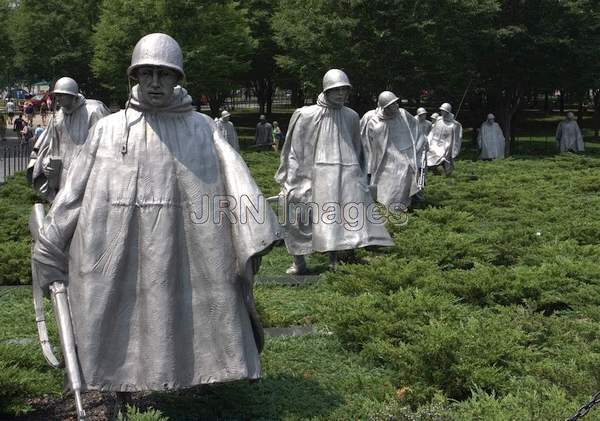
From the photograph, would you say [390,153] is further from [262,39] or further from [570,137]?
[262,39]

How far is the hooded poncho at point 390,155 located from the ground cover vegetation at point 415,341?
276cm

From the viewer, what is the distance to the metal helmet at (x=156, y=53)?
4.99 metres

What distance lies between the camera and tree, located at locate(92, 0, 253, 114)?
35.2 m

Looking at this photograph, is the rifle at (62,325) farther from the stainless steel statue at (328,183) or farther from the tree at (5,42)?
the tree at (5,42)

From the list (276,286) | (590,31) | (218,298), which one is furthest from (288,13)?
(218,298)

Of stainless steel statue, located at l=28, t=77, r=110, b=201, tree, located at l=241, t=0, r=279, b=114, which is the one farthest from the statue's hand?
tree, located at l=241, t=0, r=279, b=114

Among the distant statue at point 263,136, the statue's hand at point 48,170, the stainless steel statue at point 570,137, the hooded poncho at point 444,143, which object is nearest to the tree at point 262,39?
the distant statue at point 263,136

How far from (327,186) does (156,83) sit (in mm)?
5588

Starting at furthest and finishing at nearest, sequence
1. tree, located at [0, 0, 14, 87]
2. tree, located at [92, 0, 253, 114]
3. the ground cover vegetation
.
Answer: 1. tree, located at [0, 0, 14, 87]
2. tree, located at [92, 0, 253, 114]
3. the ground cover vegetation

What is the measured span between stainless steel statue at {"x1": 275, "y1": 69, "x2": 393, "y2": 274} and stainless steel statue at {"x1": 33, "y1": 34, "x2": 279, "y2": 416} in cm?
529

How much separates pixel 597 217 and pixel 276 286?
6252 millimetres

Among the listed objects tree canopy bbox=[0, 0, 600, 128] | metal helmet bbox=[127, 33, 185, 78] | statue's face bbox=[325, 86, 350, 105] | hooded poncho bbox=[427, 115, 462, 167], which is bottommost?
hooded poncho bbox=[427, 115, 462, 167]

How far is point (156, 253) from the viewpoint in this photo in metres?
5.02

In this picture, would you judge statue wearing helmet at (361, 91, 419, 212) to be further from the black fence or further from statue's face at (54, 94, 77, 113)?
the black fence
